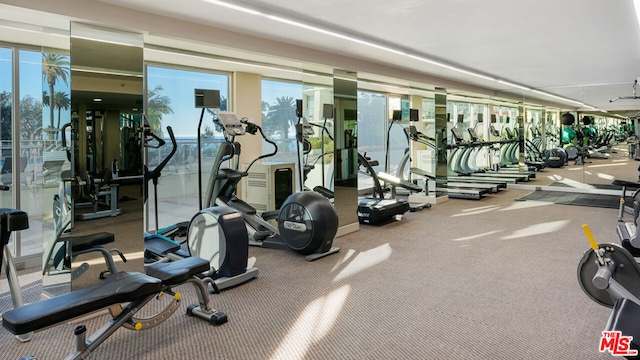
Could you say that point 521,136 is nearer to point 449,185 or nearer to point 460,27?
point 449,185

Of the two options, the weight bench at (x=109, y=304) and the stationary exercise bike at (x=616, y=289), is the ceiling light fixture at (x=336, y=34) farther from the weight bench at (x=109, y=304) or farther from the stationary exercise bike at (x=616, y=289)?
the stationary exercise bike at (x=616, y=289)

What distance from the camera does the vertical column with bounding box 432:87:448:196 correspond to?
25.4 feet

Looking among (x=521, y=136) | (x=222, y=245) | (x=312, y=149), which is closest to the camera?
(x=222, y=245)

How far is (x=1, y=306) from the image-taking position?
3229 millimetres

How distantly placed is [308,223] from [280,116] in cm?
354

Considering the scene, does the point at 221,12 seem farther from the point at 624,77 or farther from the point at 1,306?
the point at 624,77

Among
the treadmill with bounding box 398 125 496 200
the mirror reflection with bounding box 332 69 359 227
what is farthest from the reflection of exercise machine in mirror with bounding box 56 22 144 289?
the treadmill with bounding box 398 125 496 200

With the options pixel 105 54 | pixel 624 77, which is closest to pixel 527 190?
pixel 624 77

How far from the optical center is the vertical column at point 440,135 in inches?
305

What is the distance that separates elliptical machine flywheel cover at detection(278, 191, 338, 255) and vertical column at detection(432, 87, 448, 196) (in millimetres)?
3983

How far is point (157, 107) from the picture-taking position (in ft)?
18.7

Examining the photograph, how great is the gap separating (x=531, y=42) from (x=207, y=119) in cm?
445

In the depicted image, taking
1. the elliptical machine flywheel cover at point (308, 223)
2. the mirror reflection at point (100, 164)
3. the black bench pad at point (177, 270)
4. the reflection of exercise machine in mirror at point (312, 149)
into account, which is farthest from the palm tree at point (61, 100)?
the reflection of exercise machine in mirror at point (312, 149)

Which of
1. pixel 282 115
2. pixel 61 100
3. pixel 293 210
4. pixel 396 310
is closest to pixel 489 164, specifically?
pixel 282 115
